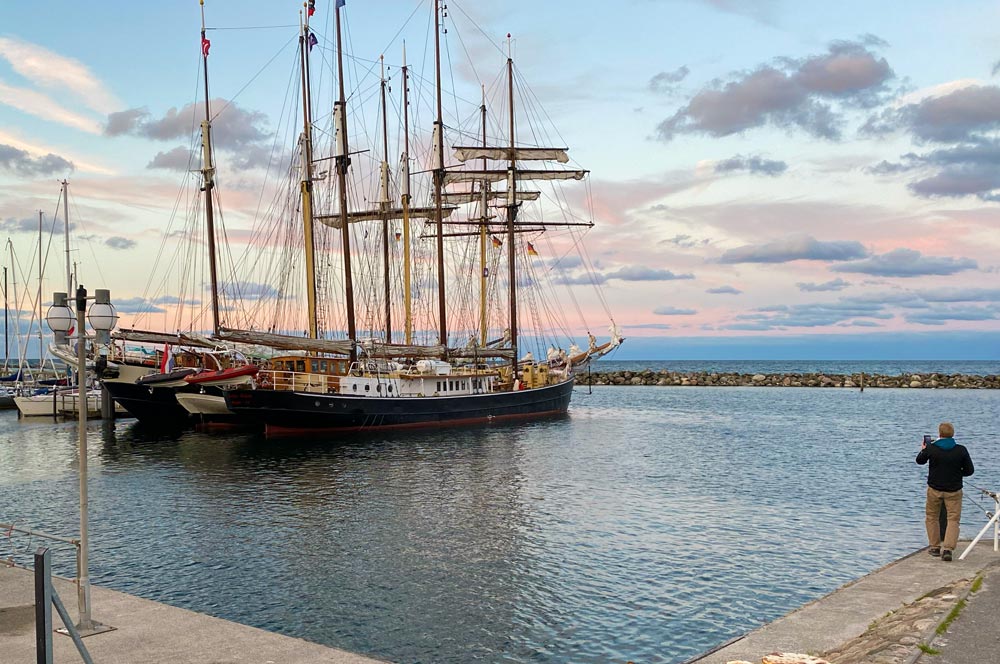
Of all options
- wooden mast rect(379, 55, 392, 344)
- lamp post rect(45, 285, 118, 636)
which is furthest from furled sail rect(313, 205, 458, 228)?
lamp post rect(45, 285, 118, 636)

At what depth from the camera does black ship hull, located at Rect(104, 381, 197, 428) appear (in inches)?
2178

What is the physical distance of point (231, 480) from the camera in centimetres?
3216

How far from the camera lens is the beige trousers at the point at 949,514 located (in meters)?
13.9

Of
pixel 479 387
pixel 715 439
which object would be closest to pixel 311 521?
pixel 715 439

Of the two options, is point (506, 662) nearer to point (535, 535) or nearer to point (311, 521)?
point (535, 535)

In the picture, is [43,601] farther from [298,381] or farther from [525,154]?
[525,154]

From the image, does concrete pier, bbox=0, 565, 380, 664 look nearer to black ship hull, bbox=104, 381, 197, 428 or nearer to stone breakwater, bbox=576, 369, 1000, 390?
black ship hull, bbox=104, 381, 197, 428

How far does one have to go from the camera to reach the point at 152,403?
56.2m

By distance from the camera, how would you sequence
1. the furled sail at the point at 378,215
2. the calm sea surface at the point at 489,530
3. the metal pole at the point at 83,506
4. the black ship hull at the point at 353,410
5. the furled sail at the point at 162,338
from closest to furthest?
the metal pole at the point at 83,506, the calm sea surface at the point at 489,530, the black ship hull at the point at 353,410, the furled sail at the point at 162,338, the furled sail at the point at 378,215

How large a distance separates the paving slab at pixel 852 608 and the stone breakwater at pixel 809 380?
308ft

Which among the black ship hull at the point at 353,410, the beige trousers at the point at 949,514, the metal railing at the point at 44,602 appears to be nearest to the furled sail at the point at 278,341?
the black ship hull at the point at 353,410

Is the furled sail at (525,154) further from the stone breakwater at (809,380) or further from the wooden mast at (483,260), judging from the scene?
the stone breakwater at (809,380)

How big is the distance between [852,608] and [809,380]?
121674mm

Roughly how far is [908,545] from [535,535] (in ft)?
31.6
